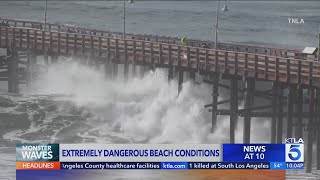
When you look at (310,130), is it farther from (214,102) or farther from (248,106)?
(214,102)

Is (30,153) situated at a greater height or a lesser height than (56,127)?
greater

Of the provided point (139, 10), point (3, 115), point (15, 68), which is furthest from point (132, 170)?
point (139, 10)

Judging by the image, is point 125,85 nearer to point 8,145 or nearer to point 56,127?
point 56,127

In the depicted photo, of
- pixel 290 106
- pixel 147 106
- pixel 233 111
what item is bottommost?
pixel 147 106

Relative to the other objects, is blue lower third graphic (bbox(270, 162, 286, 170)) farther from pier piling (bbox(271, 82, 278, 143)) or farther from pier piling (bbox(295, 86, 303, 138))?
pier piling (bbox(271, 82, 278, 143))

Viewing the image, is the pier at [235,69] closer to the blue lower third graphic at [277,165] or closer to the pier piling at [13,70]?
the pier piling at [13,70]

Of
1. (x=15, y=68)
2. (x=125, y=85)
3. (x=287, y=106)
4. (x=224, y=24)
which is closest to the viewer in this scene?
(x=287, y=106)

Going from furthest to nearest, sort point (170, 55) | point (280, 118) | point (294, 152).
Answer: point (170, 55) < point (280, 118) < point (294, 152)

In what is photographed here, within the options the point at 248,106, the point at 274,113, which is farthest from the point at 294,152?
the point at 248,106
